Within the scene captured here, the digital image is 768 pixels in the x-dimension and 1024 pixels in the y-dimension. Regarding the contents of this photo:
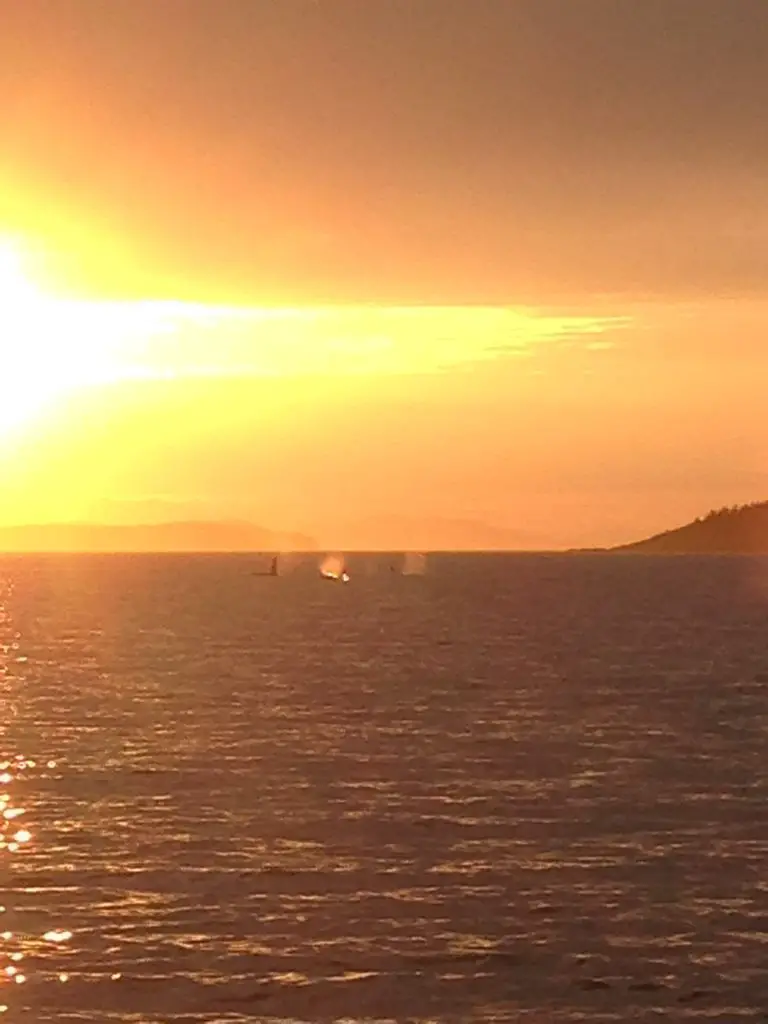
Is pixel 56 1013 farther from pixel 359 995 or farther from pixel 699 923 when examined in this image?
pixel 699 923

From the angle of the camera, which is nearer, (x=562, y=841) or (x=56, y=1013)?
(x=56, y=1013)

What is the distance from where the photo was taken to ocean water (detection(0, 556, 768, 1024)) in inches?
1781

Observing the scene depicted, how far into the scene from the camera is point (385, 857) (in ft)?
203

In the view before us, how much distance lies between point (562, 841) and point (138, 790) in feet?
80.0

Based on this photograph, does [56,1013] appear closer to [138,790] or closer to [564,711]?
[138,790]

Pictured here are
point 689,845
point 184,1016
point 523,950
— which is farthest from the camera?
point 689,845

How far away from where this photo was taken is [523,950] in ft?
161

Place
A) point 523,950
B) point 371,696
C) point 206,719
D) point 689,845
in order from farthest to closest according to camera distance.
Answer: point 371,696 < point 206,719 < point 689,845 < point 523,950

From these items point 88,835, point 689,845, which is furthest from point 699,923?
point 88,835

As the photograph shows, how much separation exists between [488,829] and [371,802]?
29.4 feet

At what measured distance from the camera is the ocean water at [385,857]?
45250 millimetres

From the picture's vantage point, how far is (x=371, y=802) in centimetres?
7506

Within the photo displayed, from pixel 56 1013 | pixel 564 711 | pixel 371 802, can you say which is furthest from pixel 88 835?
pixel 564 711

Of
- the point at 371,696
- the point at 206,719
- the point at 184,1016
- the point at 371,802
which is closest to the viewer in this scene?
the point at 184,1016
